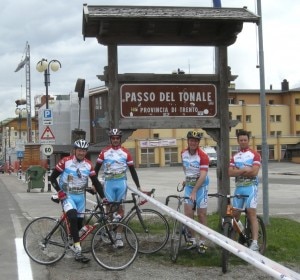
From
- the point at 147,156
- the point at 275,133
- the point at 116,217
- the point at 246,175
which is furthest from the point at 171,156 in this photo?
the point at 246,175

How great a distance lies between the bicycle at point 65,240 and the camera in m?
7.73

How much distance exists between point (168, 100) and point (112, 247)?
3.37 meters

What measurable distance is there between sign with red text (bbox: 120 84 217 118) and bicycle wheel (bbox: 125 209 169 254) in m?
2.30

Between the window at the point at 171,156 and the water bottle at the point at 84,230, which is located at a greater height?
the window at the point at 171,156

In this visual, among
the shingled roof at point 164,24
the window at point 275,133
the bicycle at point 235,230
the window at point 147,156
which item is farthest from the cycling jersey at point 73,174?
the window at point 275,133

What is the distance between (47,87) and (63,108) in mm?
60965

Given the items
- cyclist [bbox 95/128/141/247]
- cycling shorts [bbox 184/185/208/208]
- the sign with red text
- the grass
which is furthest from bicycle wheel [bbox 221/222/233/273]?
the sign with red text

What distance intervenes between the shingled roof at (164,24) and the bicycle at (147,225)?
325 cm

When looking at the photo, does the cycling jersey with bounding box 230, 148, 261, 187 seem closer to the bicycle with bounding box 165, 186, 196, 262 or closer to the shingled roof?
the bicycle with bounding box 165, 186, 196, 262

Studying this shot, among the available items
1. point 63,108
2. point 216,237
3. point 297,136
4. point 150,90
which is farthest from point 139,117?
point 63,108

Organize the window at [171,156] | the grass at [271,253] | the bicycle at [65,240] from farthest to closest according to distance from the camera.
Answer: the window at [171,156], the grass at [271,253], the bicycle at [65,240]

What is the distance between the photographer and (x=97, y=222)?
310 inches

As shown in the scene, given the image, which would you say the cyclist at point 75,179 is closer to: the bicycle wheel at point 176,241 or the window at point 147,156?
the bicycle wheel at point 176,241

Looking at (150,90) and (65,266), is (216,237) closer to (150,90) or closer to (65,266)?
(65,266)
